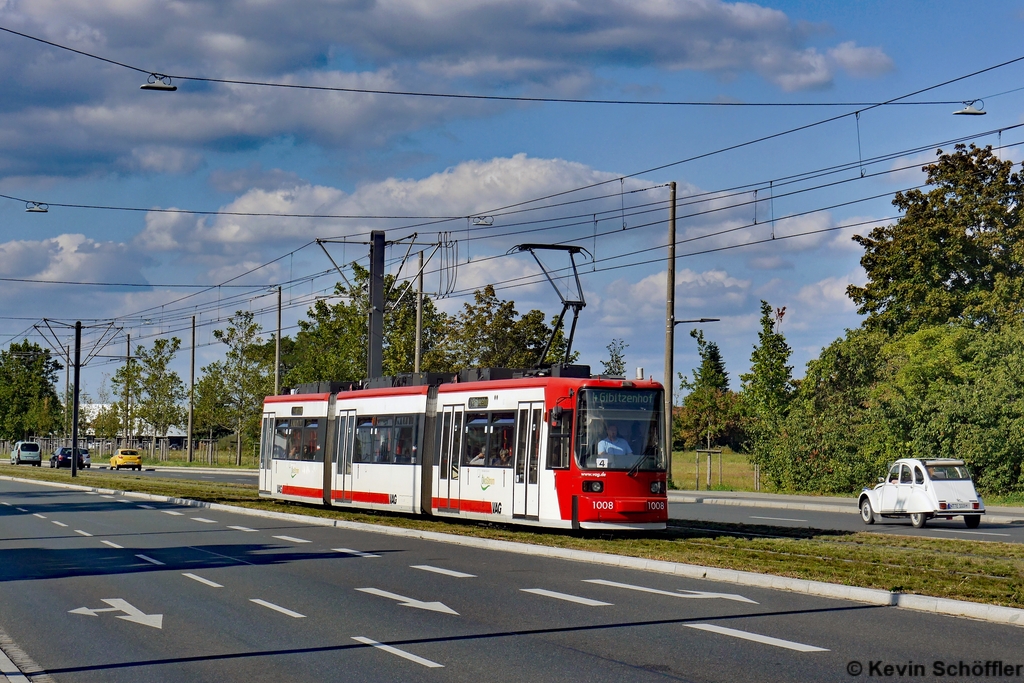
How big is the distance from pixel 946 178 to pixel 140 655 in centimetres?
5292

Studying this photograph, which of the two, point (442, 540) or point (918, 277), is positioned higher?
point (918, 277)

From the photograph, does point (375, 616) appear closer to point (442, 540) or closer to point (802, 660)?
point (802, 660)

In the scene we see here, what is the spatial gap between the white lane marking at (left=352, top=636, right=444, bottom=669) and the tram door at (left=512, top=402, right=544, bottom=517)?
11984 mm

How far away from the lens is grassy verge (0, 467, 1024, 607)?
13859 mm

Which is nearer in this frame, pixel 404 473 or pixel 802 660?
pixel 802 660

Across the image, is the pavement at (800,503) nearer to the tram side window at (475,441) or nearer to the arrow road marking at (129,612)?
the tram side window at (475,441)

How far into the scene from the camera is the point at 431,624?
11.5 m

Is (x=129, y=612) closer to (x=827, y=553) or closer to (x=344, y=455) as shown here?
(x=827, y=553)

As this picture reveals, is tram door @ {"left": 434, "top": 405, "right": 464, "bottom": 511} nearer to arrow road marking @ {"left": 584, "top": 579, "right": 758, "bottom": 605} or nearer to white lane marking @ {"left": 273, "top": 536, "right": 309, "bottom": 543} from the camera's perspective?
white lane marking @ {"left": 273, "top": 536, "right": 309, "bottom": 543}

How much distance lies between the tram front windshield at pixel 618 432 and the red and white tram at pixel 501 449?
0.06ft

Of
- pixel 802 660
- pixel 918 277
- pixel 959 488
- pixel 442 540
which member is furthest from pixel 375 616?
pixel 918 277

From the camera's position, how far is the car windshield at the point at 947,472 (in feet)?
86.7

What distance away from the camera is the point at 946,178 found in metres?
56.0

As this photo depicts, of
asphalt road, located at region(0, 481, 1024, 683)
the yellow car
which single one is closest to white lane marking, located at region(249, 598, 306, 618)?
asphalt road, located at region(0, 481, 1024, 683)
